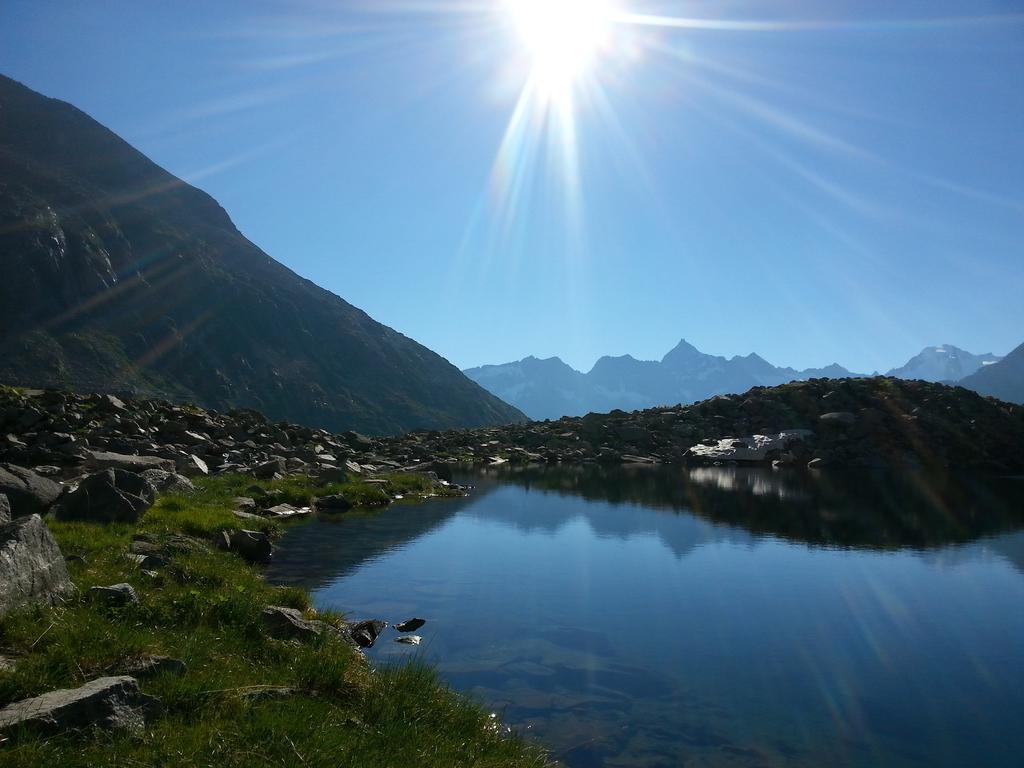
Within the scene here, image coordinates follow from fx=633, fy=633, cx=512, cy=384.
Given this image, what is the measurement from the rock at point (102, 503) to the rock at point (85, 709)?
12147 millimetres

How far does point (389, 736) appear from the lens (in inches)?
335

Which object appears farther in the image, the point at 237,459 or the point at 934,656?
the point at 237,459

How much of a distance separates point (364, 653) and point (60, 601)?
558 cm

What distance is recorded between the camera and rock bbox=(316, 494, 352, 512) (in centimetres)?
3113

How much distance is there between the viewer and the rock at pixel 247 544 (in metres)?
20.0

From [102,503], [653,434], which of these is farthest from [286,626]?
[653,434]

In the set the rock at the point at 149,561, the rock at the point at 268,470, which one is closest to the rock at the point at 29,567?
the rock at the point at 149,561

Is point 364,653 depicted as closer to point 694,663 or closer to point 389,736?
point 389,736

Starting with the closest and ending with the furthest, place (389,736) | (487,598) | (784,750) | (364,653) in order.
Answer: (389,736) < (784,750) < (364,653) < (487,598)

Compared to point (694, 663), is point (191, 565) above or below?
above

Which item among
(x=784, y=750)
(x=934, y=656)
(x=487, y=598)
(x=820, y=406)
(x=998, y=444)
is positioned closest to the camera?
(x=784, y=750)

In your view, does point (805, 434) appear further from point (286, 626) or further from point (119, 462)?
point (286, 626)

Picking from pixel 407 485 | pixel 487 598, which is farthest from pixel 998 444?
pixel 487 598

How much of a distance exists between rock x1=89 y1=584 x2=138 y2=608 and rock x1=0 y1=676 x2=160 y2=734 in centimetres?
365
